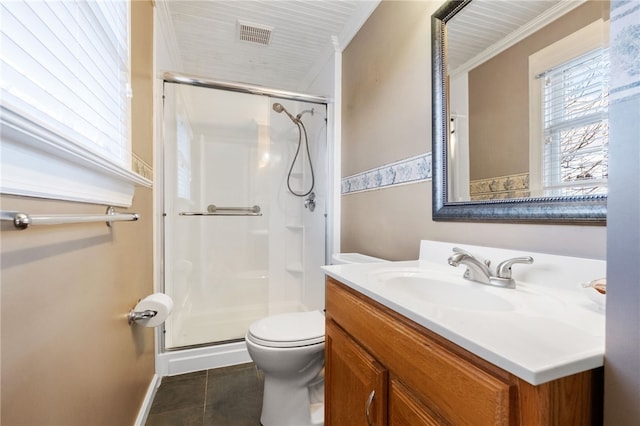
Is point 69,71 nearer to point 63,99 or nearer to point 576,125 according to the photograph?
point 63,99

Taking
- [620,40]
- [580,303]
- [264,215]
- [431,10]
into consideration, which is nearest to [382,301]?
[580,303]

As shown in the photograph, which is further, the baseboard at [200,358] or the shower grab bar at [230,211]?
the shower grab bar at [230,211]

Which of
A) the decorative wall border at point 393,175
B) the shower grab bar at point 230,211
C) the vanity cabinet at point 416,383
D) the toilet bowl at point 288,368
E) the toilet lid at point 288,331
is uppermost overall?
the decorative wall border at point 393,175

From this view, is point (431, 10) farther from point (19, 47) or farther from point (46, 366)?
point (46, 366)

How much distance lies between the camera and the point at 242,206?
8.41ft

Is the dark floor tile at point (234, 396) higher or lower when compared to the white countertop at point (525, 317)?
lower

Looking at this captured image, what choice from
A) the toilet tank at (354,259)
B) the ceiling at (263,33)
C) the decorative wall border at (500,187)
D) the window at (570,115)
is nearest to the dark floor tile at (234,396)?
the toilet tank at (354,259)

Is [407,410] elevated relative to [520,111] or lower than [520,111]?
lower

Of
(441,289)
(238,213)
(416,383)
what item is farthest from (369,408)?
(238,213)

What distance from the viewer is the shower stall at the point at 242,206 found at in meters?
2.14

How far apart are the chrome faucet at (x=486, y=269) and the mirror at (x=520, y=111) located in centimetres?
15

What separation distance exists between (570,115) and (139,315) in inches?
68.1

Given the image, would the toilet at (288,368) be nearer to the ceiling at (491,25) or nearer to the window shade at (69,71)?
the window shade at (69,71)

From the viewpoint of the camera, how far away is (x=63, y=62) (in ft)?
2.30
